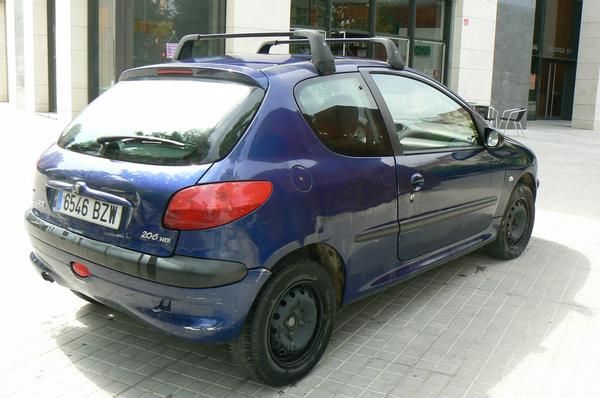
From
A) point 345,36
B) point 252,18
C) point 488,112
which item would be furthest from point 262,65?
point 488,112

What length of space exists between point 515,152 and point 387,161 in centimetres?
198

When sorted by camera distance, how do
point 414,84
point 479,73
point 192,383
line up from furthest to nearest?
point 479,73, point 414,84, point 192,383

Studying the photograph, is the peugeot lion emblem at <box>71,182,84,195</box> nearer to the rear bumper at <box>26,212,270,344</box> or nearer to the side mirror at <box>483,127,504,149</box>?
the rear bumper at <box>26,212,270,344</box>

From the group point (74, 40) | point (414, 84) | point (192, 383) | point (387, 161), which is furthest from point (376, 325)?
point (74, 40)

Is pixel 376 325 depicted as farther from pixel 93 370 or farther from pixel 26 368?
pixel 26 368

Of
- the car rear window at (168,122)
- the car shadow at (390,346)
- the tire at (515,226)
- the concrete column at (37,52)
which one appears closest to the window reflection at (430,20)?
the concrete column at (37,52)

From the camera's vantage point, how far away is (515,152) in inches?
209

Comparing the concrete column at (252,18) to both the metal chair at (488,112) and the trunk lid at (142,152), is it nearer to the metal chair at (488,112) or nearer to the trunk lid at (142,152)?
the metal chair at (488,112)

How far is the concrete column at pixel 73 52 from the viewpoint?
1322cm

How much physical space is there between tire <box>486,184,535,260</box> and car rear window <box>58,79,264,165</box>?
298 cm

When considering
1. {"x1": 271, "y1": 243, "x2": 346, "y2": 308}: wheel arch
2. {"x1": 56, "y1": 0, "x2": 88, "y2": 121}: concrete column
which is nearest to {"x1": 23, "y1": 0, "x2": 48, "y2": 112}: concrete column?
{"x1": 56, "y1": 0, "x2": 88, "y2": 121}: concrete column

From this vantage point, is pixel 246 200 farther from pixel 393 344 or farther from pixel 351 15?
pixel 351 15

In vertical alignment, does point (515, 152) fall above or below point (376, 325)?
above

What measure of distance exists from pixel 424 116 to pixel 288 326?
76.5 inches
